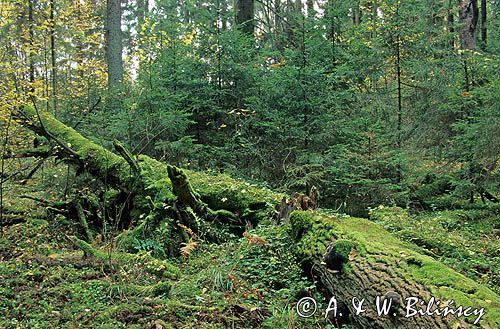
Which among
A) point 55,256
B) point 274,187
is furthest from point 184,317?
point 274,187

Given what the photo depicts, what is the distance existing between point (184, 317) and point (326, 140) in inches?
264

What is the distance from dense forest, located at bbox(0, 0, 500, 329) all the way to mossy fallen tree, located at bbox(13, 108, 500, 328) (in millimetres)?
25

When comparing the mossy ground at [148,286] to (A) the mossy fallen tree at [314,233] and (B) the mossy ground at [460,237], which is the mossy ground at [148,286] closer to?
(A) the mossy fallen tree at [314,233]

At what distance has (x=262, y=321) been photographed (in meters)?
4.34

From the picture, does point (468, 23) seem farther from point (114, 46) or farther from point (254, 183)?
point (114, 46)

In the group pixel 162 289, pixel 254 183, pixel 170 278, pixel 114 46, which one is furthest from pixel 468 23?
pixel 114 46

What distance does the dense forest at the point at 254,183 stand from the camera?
14.5 feet

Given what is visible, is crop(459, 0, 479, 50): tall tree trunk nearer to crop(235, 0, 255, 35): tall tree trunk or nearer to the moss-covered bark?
crop(235, 0, 255, 35): tall tree trunk

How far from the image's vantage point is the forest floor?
4.22 m

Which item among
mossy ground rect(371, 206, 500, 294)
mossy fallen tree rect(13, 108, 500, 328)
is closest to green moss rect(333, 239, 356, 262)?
mossy fallen tree rect(13, 108, 500, 328)

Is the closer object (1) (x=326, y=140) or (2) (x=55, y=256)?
(2) (x=55, y=256)

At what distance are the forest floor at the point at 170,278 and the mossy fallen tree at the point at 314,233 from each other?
0.39 metres

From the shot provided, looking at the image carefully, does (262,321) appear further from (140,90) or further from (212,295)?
(140,90)

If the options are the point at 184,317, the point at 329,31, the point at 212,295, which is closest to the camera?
the point at 184,317
